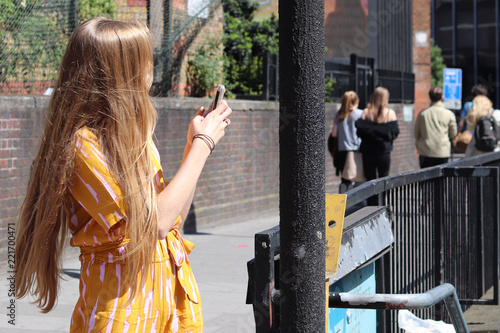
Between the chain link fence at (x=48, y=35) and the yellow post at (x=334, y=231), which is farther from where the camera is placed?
the chain link fence at (x=48, y=35)

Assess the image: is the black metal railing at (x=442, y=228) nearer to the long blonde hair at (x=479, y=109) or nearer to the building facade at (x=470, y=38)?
the long blonde hair at (x=479, y=109)

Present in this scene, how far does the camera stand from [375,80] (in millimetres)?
17438

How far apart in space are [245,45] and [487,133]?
639 cm

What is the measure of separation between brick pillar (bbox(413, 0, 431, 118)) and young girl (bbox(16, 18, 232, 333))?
27.5 m

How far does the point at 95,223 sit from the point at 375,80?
15.8 m

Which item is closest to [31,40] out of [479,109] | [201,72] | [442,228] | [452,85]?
[201,72]

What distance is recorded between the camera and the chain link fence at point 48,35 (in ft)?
26.0

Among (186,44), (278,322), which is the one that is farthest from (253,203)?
(278,322)

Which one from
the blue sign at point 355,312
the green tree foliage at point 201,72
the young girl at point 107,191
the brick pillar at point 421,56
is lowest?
the blue sign at point 355,312

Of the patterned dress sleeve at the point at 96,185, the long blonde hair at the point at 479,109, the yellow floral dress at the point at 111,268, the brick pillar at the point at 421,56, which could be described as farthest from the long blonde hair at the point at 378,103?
the brick pillar at the point at 421,56

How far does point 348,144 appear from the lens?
10.5 meters

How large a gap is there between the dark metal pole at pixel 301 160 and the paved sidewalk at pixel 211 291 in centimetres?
322

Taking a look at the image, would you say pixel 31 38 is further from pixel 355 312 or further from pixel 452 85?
pixel 452 85

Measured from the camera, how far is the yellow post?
8.63 ft
